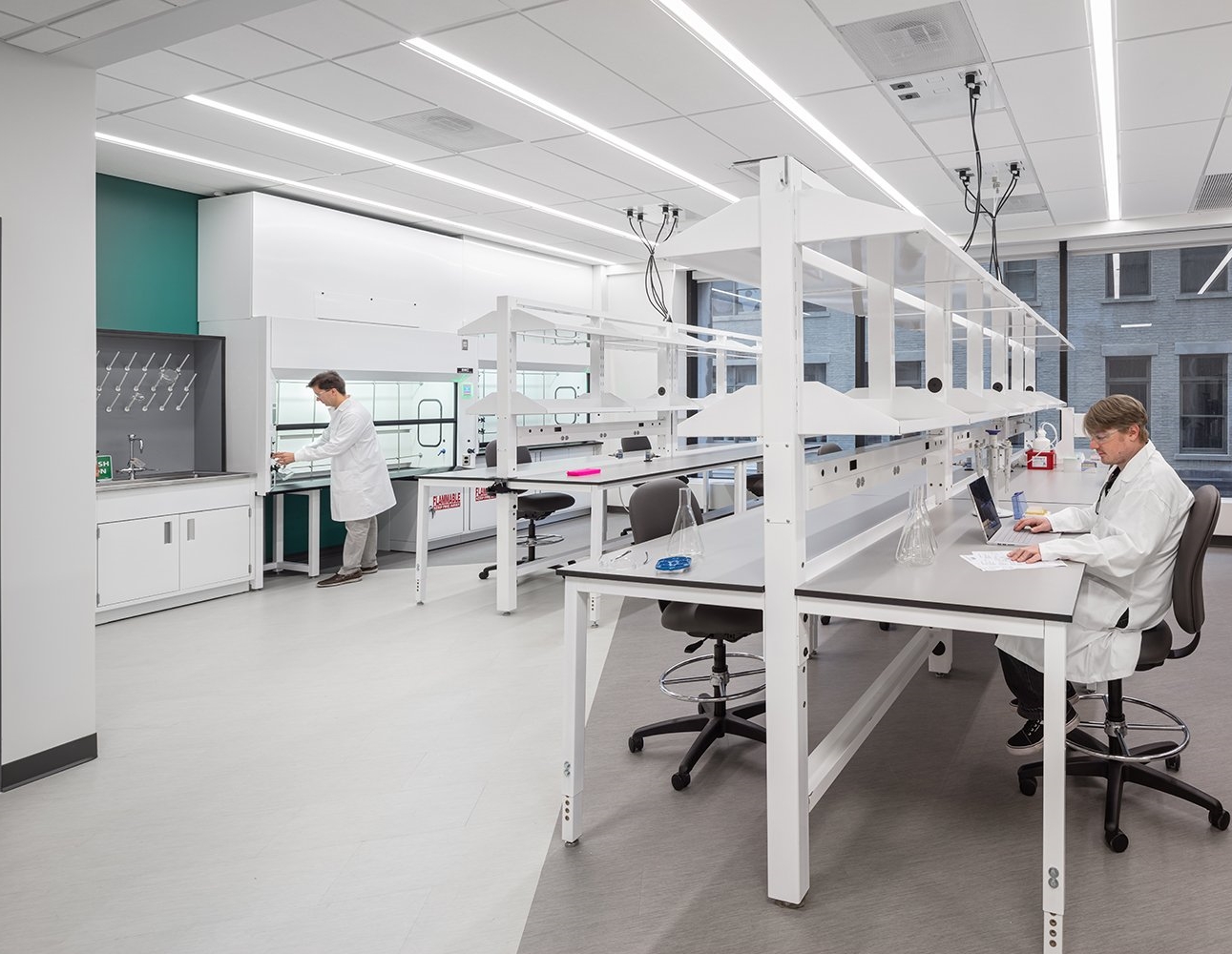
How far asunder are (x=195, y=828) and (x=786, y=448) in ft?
6.16

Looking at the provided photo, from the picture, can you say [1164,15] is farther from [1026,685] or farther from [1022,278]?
[1022,278]

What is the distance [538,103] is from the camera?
4.00 metres

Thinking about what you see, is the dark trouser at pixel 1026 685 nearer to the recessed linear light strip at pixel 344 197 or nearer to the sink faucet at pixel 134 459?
the recessed linear light strip at pixel 344 197

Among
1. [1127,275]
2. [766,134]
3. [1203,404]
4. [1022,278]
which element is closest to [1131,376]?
[1203,404]

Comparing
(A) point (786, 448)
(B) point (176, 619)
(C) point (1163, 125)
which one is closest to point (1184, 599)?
(A) point (786, 448)

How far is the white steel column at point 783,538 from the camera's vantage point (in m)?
2.01

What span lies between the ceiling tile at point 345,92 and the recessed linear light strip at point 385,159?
1.34 ft

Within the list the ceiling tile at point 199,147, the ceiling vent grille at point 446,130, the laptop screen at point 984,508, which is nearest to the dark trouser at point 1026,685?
the laptop screen at point 984,508

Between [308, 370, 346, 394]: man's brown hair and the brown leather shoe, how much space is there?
1.15 meters

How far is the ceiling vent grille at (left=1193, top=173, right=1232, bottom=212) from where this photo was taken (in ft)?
17.6

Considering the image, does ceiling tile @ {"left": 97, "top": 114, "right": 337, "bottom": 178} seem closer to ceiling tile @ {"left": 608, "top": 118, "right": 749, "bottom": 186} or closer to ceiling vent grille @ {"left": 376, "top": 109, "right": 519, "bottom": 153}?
ceiling vent grille @ {"left": 376, "top": 109, "right": 519, "bottom": 153}

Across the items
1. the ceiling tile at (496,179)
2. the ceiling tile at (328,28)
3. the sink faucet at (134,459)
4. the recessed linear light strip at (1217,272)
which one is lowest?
the sink faucet at (134,459)

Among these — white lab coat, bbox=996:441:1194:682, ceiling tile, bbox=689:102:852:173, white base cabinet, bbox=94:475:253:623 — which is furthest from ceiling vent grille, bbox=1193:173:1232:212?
white base cabinet, bbox=94:475:253:623

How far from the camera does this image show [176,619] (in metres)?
4.68
